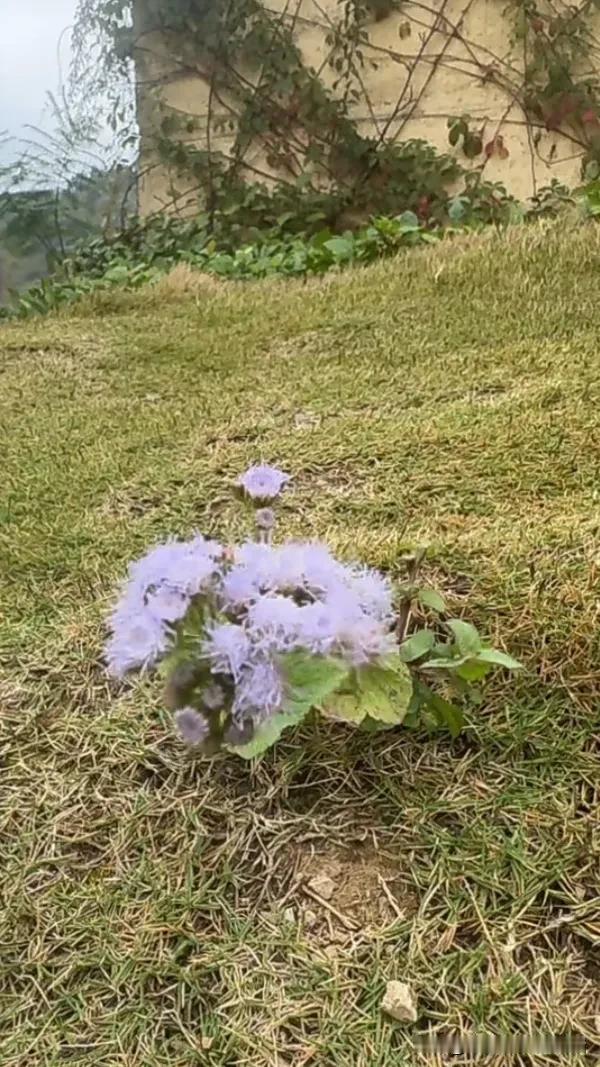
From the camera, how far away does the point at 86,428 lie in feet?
5.32

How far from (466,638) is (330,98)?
352 centimetres

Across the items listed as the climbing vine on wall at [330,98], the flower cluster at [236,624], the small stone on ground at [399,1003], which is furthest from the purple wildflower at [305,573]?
the climbing vine on wall at [330,98]

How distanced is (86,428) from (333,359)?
0.48 meters

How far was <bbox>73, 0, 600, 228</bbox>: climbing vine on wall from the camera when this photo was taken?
3.57 meters

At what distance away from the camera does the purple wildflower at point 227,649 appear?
1.92ft

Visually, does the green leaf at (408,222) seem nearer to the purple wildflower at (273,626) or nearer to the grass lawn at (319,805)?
the grass lawn at (319,805)

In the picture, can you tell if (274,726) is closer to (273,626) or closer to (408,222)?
(273,626)

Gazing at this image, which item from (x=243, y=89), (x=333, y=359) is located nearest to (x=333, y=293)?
(x=333, y=359)

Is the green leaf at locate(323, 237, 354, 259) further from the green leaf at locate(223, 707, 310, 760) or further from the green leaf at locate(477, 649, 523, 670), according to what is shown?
the green leaf at locate(223, 707, 310, 760)

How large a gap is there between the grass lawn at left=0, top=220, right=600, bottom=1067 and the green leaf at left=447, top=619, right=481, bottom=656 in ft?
0.17

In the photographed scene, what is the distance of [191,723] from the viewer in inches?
24.2

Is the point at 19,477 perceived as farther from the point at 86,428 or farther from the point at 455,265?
the point at 455,265

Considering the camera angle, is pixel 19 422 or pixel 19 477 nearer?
pixel 19 477

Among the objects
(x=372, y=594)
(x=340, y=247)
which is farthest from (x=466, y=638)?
(x=340, y=247)
